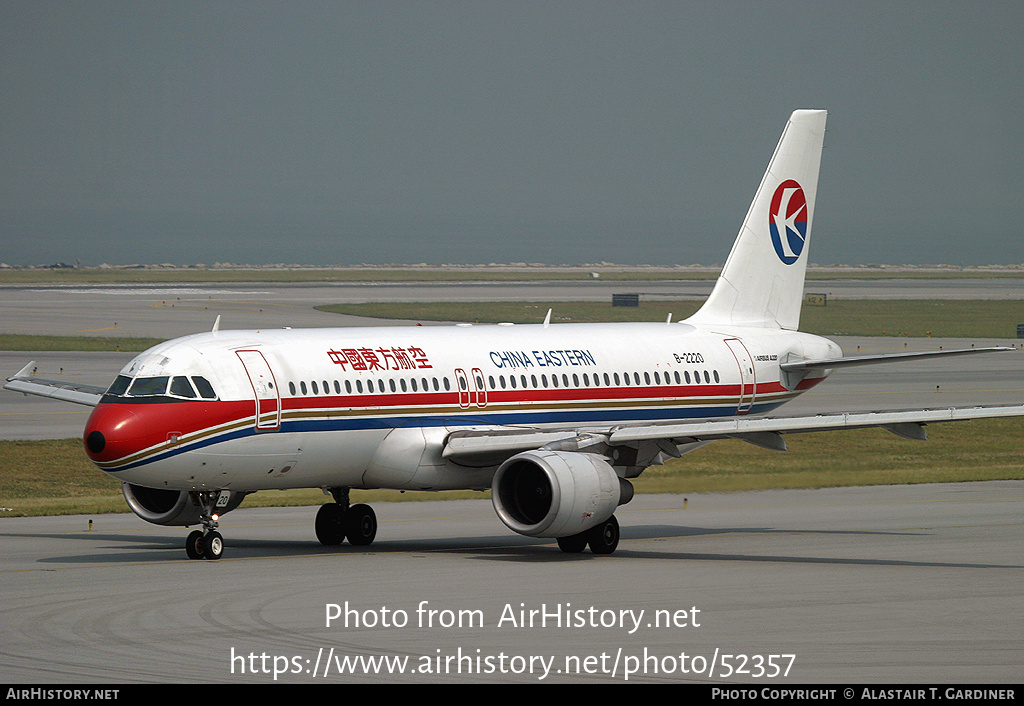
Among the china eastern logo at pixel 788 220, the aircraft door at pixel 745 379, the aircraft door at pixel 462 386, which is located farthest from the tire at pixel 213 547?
the china eastern logo at pixel 788 220

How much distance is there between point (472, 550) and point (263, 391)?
6.19 meters

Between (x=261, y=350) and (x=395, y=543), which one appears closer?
(x=261, y=350)

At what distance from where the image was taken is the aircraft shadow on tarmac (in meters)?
31.1

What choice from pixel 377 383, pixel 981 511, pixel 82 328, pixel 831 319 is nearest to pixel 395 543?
pixel 377 383

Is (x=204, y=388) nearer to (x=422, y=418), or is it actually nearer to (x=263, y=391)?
(x=263, y=391)

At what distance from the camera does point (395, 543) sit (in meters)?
35.4

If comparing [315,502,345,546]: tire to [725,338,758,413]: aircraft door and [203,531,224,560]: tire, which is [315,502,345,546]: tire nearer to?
[203,531,224,560]: tire

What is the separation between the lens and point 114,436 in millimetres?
28984

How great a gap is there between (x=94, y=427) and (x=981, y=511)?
78.0 ft

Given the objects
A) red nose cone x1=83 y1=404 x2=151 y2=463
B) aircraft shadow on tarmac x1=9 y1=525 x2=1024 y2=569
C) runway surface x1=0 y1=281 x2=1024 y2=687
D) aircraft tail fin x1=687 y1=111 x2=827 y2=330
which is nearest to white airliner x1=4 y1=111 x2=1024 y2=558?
red nose cone x1=83 y1=404 x2=151 y2=463

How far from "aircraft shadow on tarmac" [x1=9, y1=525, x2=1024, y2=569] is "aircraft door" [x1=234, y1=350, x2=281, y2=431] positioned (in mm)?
3025

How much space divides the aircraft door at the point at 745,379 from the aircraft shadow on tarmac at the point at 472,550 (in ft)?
11.3

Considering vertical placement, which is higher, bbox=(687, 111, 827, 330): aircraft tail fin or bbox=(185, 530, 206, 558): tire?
bbox=(687, 111, 827, 330): aircraft tail fin
